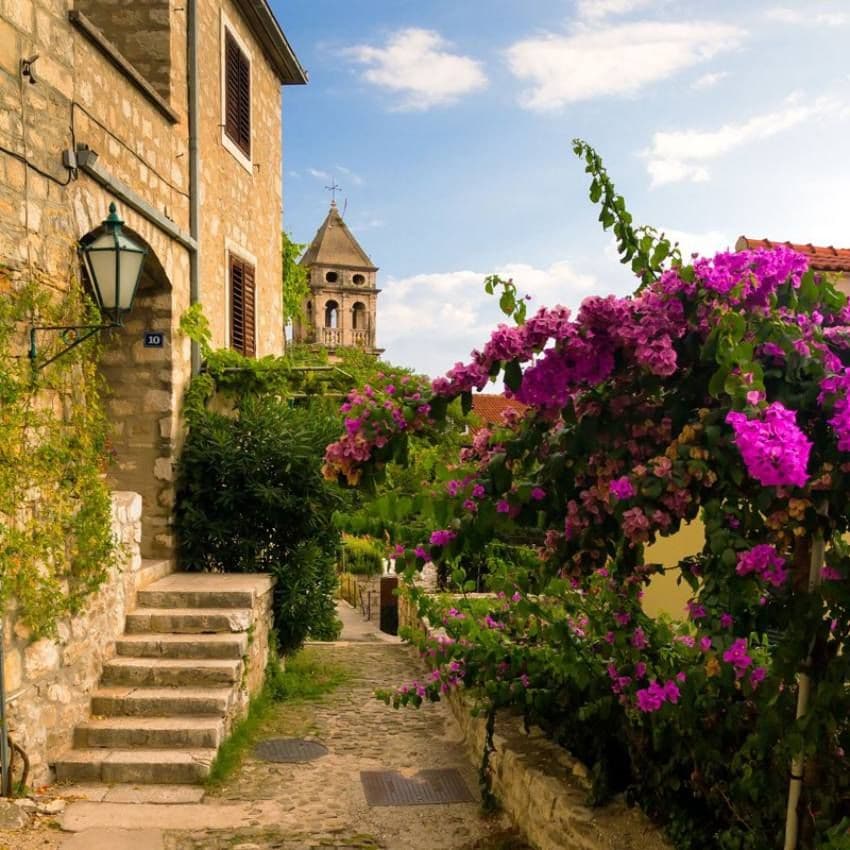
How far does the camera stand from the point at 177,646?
664cm

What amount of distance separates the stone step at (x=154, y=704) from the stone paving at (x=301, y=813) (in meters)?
0.47

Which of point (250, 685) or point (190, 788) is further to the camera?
point (250, 685)

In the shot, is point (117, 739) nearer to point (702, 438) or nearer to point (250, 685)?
point (250, 685)

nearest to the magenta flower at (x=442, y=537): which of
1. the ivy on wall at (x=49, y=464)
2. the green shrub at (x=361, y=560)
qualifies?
the ivy on wall at (x=49, y=464)

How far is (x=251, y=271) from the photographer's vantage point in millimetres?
11016

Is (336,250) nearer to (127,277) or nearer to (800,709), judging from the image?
(127,277)

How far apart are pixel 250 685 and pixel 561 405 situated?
5153 mm

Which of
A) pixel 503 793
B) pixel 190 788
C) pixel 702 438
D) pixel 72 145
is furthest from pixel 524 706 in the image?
pixel 72 145

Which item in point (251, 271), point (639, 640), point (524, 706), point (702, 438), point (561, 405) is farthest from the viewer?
point (251, 271)

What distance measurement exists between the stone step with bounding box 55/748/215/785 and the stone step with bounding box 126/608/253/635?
1334mm

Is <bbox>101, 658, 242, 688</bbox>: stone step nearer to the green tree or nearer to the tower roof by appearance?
the green tree

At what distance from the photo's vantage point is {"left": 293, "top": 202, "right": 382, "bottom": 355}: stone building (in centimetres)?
3897

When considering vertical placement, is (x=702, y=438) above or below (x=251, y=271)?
below

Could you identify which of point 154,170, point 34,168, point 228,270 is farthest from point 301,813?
point 228,270
